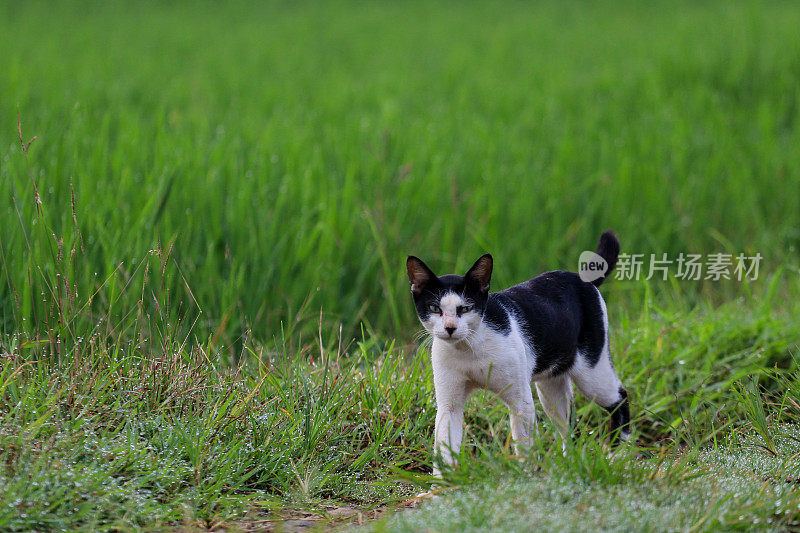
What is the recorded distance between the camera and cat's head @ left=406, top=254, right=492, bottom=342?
279 cm

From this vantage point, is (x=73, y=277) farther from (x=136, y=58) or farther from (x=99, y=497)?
(x=136, y=58)

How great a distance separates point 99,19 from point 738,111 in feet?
33.9

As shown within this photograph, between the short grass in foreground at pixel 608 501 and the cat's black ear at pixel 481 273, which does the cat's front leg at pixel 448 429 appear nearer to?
the short grass in foreground at pixel 608 501

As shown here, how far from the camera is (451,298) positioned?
280 centimetres

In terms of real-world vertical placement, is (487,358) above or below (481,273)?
below

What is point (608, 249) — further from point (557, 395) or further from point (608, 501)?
point (608, 501)

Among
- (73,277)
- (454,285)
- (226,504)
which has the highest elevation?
(454,285)

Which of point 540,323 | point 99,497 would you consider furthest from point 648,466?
point 99,497

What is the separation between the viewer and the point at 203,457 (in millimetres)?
3033

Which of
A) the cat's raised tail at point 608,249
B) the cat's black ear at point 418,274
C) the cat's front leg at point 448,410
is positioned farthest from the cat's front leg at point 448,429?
the cat's raised tail at point 608,249

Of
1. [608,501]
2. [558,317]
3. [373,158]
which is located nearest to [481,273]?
[558,317]

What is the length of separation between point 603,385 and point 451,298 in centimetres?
101

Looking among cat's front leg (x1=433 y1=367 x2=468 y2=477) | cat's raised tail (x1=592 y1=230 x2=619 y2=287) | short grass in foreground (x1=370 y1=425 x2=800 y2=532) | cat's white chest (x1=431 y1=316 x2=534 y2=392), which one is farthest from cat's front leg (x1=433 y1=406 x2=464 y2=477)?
cat's raised tail (x1=592 y1=230 x2=619 y2=287)

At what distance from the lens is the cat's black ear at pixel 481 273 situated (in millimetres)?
A: 2807
